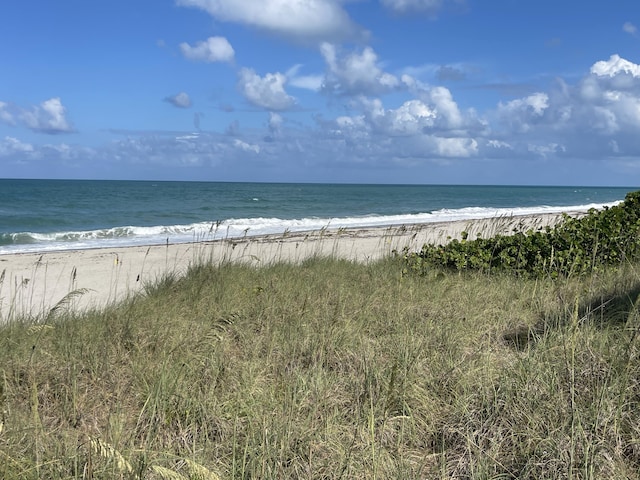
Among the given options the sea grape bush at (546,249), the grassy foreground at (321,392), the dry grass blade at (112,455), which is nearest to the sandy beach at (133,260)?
the sea grape bush at (546,249)

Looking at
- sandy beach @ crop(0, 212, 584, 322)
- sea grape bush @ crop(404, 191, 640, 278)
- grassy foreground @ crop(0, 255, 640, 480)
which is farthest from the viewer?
sandy beach @ crop(0, 212, 584, 322)

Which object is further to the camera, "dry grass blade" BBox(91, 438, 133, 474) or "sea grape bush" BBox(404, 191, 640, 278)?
"sea grape bush" BBox(404, 191, 640, 278)

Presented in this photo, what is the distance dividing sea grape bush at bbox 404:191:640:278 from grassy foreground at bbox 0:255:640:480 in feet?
5.61

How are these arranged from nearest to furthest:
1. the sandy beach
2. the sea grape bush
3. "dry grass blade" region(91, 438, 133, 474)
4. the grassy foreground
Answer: "dry grass blade" region(91, 438, 133, 474)
the grassy foreground
the sea grape bush
the sandy beach

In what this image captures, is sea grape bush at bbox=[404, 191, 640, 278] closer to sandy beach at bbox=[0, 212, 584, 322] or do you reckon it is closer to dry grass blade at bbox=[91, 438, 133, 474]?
sandy beach at bbox=[0, 212, 584, 322]

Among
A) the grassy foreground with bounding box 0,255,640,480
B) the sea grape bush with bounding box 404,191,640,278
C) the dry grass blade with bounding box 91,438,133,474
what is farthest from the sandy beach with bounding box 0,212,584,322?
the dry grass blade with bounding box 91,438,133,474

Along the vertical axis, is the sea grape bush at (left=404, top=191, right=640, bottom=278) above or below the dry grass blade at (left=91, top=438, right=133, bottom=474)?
above

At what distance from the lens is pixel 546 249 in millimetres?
7762

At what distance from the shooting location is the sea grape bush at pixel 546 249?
7516 mm

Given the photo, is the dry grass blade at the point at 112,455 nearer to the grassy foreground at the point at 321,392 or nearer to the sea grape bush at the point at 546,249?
the grassy foreground at the point at 321,392

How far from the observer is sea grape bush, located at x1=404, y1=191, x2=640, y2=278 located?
296 inches

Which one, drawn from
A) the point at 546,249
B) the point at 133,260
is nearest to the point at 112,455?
the point at 546,249

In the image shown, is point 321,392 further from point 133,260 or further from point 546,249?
point 133,260

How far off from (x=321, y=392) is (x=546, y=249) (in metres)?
5.26
